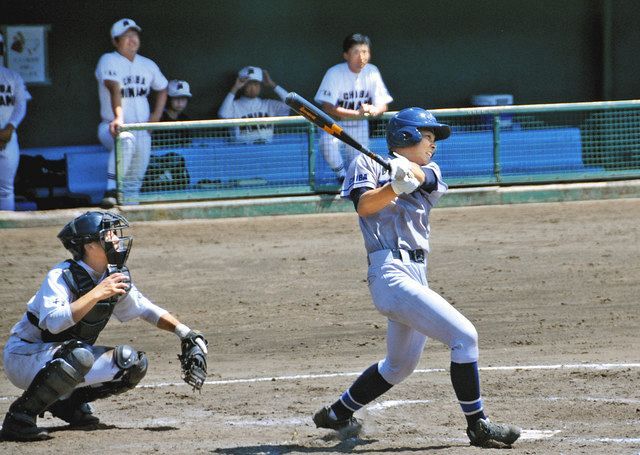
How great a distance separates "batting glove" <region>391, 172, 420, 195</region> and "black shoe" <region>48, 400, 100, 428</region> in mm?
1909

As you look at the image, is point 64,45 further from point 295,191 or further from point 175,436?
point 175,436

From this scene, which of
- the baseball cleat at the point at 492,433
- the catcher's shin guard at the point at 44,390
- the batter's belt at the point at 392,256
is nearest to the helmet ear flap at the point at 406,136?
the batter's belt at the point at 392,256

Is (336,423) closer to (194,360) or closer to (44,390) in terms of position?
(194,360)

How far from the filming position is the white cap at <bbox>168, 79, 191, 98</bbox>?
38.9 ft

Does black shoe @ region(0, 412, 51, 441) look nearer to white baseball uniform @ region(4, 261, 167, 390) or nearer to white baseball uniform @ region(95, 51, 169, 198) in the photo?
white baseball uniform @ region(4, 261, 167, 390)

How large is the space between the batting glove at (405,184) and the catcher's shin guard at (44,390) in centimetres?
154

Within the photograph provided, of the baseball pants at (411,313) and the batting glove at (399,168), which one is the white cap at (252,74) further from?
the batting glove at (399,168)

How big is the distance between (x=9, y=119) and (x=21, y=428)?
20.0 ft

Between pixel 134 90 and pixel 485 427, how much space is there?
266 inches

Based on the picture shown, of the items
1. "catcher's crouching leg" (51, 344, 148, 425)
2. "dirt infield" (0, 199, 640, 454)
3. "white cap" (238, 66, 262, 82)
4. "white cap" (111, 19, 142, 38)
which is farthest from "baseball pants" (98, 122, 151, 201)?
"catcher's crouching leg" (51, 344, 148, 425)

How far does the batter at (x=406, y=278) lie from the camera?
5.14 metres

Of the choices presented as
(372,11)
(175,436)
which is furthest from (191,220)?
(175,436)

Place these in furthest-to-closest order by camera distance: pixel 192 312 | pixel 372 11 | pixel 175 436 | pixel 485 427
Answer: pixel 372 11 → pixel 192 312 → pixel 175 436 → pixel 485 427

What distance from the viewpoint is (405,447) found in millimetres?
5324
